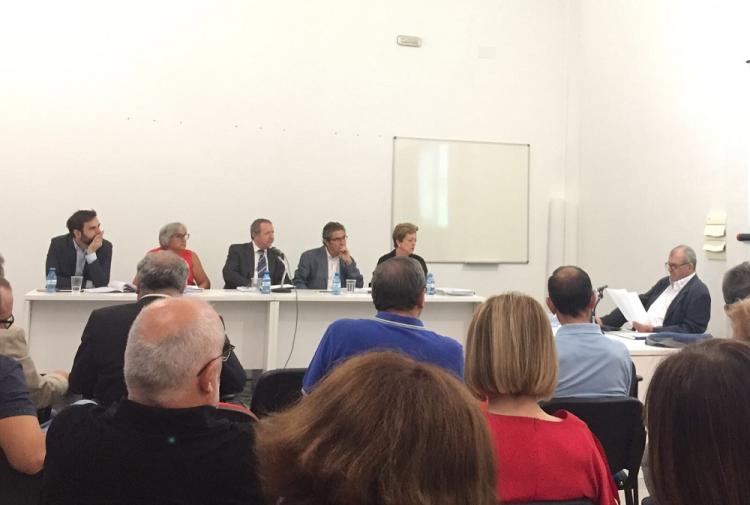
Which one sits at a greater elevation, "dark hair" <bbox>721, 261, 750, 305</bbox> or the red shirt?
"dark hair" <bbox>721, 261, 750, 305</bbox>

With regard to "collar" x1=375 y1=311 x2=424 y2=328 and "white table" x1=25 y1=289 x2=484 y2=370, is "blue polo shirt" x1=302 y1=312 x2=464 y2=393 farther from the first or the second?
"white table" x1=25 y1=289 x2=484 y2=370

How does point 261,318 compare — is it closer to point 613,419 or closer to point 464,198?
point 464,198

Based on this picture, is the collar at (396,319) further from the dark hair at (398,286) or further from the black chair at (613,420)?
the black chair at (613,420)

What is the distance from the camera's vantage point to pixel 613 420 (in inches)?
79.7

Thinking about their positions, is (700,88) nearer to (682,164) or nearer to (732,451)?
(682,164)

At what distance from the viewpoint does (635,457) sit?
7.13 feet

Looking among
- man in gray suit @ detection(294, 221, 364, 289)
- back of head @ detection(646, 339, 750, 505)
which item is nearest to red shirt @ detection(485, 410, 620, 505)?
→ back of head @ detection(646, 339, 750, 505)

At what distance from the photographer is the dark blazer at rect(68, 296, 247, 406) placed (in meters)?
2.36

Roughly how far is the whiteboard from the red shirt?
17.7 ft

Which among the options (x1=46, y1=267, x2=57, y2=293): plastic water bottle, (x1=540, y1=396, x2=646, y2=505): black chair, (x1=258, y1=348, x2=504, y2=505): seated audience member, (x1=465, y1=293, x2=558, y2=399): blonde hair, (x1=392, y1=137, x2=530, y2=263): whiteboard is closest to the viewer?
(x1=258, y1=348, x2=504, y2=505): seated audience member

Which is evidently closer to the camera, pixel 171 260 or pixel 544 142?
pixel 171 260

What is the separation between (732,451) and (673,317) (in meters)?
3.98

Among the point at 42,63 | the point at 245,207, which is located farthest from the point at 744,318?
the point at 42,63

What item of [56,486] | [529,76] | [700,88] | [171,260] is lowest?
[56,486]
